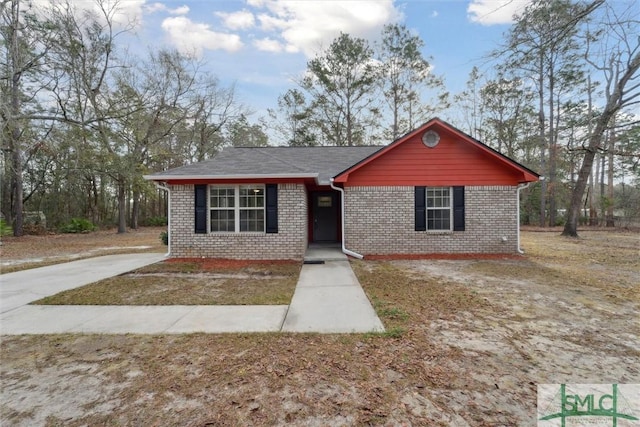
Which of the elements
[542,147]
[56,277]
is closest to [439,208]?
[56,277]

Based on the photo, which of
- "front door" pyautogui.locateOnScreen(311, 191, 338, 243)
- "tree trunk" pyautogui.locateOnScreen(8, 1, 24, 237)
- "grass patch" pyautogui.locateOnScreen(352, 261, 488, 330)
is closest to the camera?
"grass patch" pyautogui.locateOnScreen(352, 261, 488, 330)

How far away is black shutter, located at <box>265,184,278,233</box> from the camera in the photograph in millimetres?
8359

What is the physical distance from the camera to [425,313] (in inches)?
166

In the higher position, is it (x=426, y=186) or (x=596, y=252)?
(x=426, y=186)

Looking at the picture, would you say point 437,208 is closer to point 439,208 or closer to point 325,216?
point 439,208

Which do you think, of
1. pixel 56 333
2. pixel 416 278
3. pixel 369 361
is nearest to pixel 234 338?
pixel 369 361

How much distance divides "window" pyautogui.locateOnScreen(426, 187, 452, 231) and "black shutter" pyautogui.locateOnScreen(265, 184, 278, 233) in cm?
487

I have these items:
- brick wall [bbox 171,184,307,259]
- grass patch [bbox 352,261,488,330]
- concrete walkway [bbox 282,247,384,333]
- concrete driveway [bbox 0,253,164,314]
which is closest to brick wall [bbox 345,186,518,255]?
brick wall [bbox 171,184,307,259]

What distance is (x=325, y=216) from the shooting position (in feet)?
37.6

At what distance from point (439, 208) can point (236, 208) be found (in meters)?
6.44

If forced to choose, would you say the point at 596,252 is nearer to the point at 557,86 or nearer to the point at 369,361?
the point at 369,361

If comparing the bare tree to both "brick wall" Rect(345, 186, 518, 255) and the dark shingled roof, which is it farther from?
the dark shingled roof

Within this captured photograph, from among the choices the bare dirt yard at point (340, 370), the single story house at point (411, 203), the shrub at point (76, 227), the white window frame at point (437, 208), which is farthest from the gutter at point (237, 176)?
the shrub at point (76, 227)

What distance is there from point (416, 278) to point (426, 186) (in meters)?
3.75
